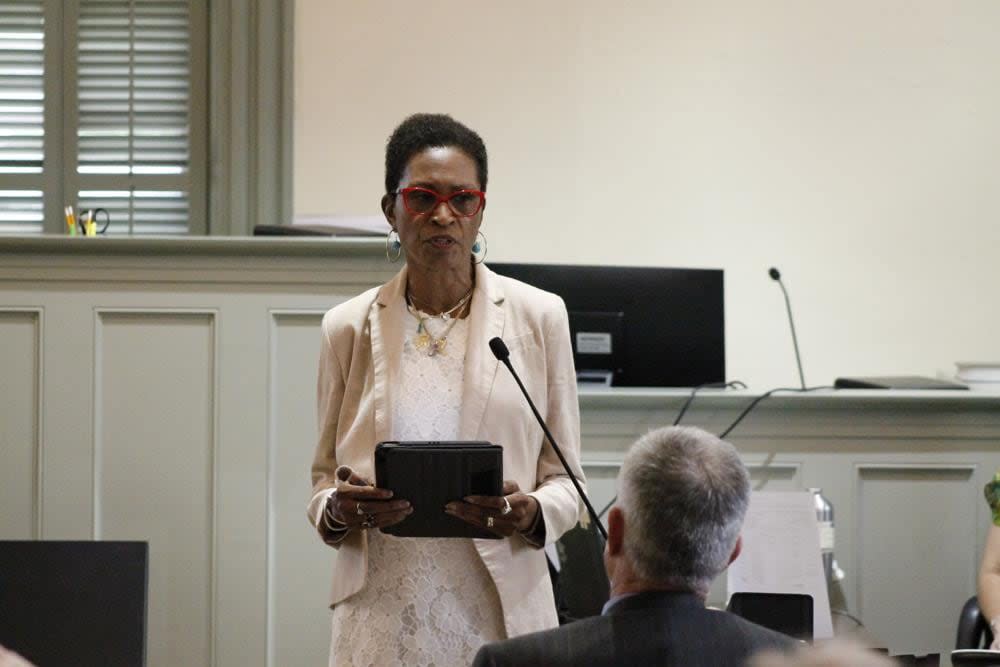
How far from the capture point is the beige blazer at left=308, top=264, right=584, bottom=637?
212 centimetres

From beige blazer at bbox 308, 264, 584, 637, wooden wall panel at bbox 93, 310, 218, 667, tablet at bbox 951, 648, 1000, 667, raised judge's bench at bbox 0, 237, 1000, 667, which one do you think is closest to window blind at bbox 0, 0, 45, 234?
raised judge's bench at bbox 0, 237, 1000, 667

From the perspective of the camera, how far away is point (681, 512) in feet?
5.03

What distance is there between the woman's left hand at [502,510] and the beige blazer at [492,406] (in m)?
0.04

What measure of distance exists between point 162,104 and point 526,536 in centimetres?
398

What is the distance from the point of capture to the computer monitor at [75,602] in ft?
9.21

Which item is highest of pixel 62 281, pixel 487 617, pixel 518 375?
pixel 62 281

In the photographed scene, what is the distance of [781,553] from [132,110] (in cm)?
368

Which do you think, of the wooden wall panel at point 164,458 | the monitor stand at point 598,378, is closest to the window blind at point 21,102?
the wooden wall panel at point 164,458

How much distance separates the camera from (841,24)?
577 cm

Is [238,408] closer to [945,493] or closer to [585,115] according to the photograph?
[945,493]

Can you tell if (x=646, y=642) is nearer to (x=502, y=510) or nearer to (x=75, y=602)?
(x=502, y=510)

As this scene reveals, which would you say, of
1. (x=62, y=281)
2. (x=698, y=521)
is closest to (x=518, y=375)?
(x=698, y=521)

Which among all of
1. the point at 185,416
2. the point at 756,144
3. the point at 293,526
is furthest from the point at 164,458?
the point at 756,144

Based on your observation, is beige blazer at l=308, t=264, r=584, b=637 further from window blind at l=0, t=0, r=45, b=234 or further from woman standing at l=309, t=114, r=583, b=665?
window blind at l=0, t=0, r=45, b=234
